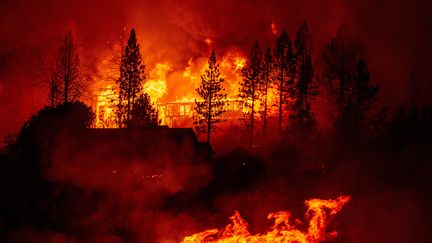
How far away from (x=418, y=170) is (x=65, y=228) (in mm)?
14945

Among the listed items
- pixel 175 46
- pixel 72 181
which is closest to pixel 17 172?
pixel 72 181

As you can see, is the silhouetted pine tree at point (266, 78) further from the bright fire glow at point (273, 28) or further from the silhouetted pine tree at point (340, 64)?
the bright fire glow at point (273, 28)

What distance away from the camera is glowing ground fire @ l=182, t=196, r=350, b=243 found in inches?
536

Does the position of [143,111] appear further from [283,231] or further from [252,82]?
[283,231]

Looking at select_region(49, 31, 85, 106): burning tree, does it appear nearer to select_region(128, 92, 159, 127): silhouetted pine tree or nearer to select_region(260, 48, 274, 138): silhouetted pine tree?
select_region(128, 92, 159, 127): silhouetted pine tree

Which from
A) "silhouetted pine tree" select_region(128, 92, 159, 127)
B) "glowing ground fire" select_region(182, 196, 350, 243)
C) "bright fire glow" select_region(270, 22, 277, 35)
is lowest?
"glowing ground fire" select_region(182, 196, 350, 243)

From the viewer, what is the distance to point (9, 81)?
147 feet

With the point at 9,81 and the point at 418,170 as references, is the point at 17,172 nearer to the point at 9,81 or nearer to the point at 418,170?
the point at 418,170

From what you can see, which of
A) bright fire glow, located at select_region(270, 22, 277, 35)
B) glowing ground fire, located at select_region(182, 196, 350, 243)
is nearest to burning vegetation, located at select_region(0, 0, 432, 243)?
glowing ground fire, located at select_region(182, 196, 350, 243)

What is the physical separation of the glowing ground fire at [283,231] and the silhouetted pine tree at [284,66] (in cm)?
2540

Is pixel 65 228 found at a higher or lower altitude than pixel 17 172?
lower

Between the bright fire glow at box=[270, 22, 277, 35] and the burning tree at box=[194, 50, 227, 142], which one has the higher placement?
the bright fire glow at box=[270, 22, 277, 35]

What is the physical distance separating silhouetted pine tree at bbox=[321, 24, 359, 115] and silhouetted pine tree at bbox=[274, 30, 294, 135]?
9.88 feet

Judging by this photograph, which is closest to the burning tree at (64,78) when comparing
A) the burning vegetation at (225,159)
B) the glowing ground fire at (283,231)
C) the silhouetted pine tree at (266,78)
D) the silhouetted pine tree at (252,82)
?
the burning vegetation at (225,159)
